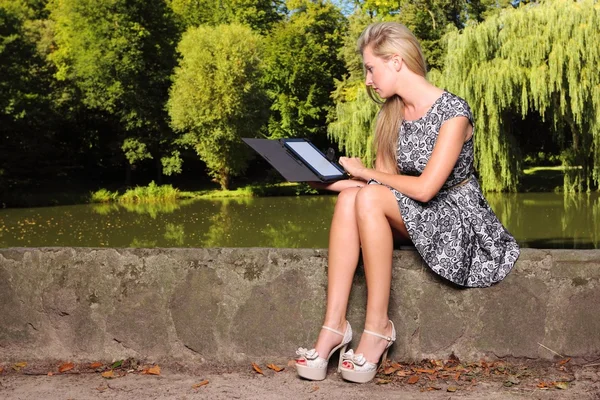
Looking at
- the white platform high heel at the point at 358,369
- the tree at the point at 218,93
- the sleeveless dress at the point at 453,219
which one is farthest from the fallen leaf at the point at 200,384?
the tree at the point at 218,93

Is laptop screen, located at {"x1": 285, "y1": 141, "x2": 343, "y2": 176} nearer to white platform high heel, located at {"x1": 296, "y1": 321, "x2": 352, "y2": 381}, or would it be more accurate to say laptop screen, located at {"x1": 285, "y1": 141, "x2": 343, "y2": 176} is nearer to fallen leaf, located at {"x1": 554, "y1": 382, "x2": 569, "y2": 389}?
white platform high heel, located at {"x1": 296, "y1": 321, "x2": 352, "y2": 381}

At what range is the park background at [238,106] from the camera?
18078mm

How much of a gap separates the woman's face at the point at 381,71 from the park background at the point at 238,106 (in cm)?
1213

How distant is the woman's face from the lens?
312cm

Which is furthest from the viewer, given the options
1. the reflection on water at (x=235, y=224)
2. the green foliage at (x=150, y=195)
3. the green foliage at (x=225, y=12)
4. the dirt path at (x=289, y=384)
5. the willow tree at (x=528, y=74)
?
the green foliage at (x=225, y=12)

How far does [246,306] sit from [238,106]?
2898cm

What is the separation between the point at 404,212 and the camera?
2969 mm

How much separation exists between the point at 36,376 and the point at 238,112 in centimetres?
2912

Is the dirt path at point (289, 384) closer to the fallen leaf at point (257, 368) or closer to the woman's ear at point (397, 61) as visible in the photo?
the fallen leaf at point (257, 368)

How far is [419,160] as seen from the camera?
3113mm

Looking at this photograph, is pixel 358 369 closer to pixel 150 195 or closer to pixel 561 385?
pixel 561 385

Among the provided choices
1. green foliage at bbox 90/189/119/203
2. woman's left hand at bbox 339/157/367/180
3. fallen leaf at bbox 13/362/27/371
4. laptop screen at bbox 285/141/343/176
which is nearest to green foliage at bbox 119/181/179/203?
green foliage at bbox 90/189/119/203

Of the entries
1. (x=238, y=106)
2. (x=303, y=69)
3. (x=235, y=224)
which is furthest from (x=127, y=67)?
(x=235, y=224)

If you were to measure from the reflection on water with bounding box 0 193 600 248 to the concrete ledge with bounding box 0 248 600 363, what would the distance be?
37.1ft
